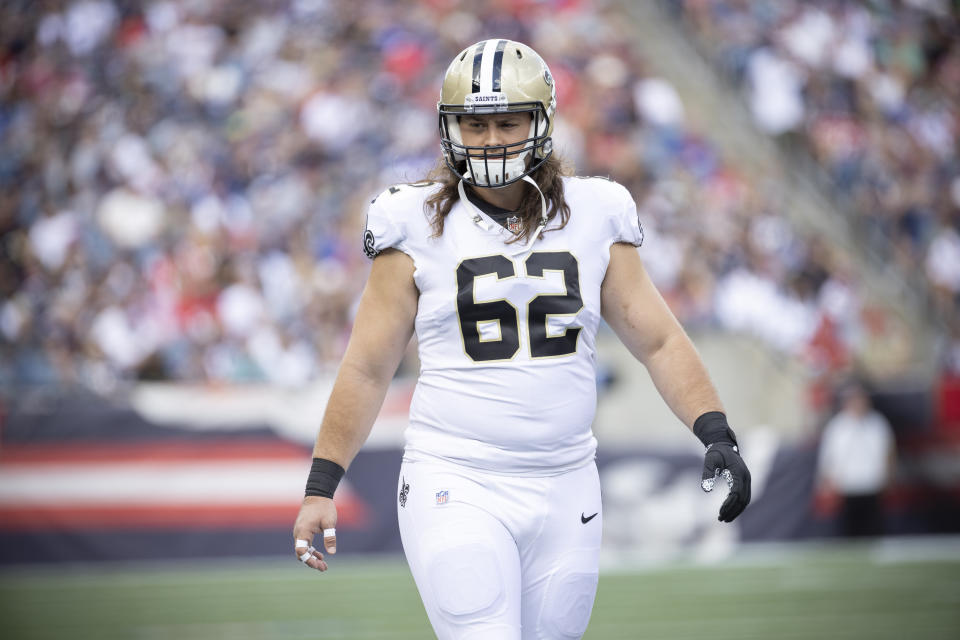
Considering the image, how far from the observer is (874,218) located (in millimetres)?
14469

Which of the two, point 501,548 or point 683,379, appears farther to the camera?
point 683,379

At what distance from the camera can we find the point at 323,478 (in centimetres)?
349

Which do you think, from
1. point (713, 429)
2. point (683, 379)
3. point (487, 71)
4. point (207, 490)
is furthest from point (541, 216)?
point (207, 490)

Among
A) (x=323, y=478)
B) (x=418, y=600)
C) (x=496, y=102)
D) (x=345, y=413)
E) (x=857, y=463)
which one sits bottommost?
(x=418, y=600)

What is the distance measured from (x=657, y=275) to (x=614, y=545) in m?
3.42

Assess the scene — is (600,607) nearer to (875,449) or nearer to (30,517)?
(875,449)

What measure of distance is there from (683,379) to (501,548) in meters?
0.72

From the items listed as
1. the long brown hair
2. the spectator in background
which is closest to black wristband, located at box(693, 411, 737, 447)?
the long brown hair

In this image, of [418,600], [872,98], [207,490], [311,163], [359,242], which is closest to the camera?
[418,600]

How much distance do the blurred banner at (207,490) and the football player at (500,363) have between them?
6.56 m

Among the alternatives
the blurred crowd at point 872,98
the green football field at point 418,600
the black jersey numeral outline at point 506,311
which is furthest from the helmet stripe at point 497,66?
the blurred crowd at point 872,98

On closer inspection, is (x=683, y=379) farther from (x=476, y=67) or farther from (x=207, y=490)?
(x=207, y=490)

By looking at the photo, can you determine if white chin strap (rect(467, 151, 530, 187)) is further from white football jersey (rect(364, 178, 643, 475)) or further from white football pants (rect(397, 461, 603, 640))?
white football pants (rect(397, 461, 603, 640))

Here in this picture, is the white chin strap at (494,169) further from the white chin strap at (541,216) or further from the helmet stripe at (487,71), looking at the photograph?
the helmet stripe at (487,71)
